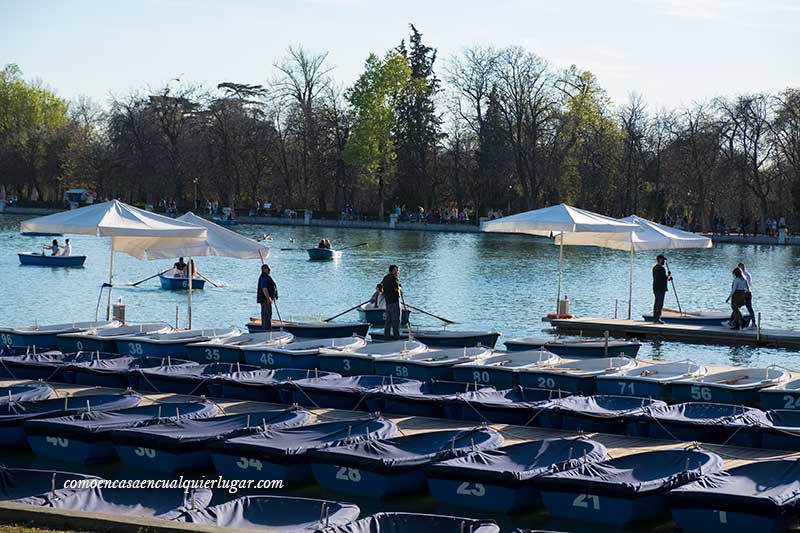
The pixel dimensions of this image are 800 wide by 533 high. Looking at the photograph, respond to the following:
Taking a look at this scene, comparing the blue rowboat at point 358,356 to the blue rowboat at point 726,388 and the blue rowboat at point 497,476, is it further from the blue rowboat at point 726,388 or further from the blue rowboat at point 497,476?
the blue rowboat at point 497,476

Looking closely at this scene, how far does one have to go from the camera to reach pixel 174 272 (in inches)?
1668

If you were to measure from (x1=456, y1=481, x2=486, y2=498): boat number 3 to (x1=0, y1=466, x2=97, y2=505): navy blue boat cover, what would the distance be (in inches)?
168

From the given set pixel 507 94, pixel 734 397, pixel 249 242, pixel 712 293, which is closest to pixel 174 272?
pixel 249 242

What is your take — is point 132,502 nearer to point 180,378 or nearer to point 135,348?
point 180,378

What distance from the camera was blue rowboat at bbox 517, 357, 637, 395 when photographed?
1902 centimetres

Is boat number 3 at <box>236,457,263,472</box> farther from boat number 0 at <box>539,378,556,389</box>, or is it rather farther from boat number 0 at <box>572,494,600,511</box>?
boat number 0 at <box>539,378,556,389</box>

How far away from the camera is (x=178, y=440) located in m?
14.3

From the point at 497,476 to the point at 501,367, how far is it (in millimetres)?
6899

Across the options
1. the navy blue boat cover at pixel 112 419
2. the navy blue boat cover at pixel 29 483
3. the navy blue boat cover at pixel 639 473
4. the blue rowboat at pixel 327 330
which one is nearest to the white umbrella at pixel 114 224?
the blue rowboat at pixel 327 330

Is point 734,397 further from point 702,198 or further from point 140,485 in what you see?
point 702,198

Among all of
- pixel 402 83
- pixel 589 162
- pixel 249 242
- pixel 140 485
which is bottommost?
pixel 140 485

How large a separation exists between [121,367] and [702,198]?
7406cm

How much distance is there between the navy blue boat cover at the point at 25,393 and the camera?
1661 centimetres

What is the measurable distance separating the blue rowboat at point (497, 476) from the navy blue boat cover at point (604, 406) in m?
2.43
